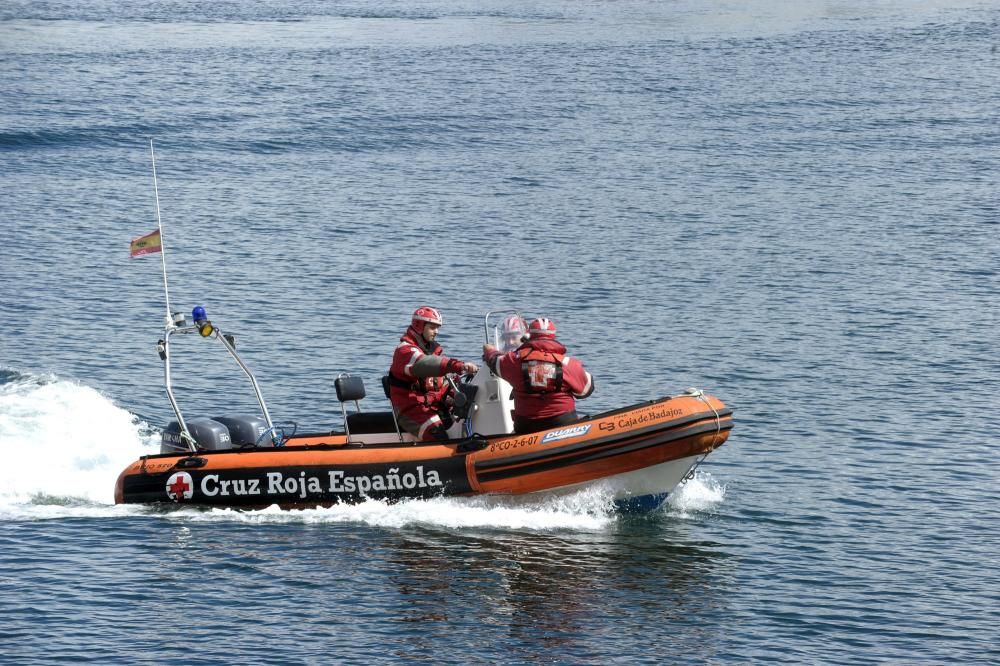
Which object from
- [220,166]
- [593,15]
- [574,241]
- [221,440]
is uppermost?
[593,15]

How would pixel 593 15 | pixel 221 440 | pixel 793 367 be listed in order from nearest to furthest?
pixel 221 440 < pixel 793 367 < pixel 593 15

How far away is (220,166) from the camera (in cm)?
3772

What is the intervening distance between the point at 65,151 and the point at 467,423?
89.2 feet

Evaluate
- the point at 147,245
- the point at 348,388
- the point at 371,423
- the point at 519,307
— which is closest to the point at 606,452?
the point at 348,388

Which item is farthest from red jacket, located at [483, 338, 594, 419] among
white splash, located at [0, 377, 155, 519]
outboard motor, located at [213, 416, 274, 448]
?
white splash, located at [0, 377, 155, 519]

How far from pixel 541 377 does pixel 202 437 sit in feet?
12.2

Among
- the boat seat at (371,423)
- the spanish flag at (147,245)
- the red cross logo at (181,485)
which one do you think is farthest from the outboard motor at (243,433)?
the spanish flag at (147,245)

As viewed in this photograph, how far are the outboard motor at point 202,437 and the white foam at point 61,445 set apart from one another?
2.99 ft

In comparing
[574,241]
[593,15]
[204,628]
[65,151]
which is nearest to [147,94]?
[65,151]

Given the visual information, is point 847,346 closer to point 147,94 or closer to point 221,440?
point 221,440

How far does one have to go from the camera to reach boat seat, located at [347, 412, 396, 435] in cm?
1514

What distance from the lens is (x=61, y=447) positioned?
17.0m

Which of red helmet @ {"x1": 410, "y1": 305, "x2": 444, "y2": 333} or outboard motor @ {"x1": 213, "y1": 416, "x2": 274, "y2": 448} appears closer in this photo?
red helmet @ {"x1": 410, "y1": 305, "x2": 444, "y2": 333}

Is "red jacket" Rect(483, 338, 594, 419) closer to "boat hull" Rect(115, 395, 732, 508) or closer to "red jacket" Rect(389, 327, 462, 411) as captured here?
"boat hull" Rect(115, 395, 732, 508)
